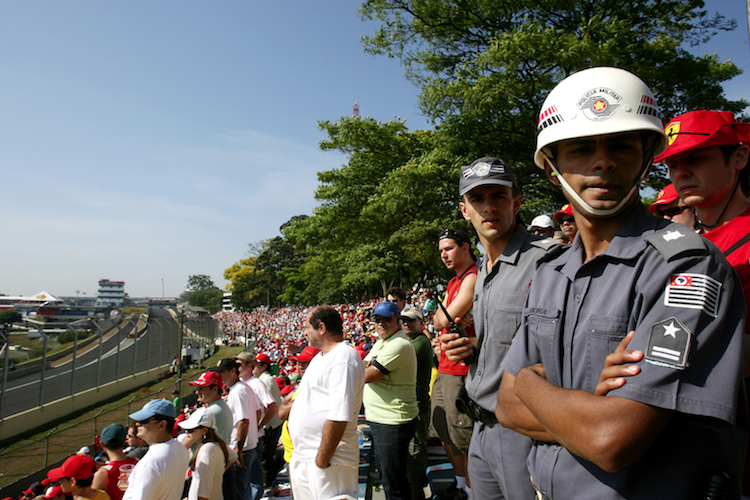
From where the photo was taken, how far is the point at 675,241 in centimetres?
113

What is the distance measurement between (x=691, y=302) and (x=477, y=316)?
4.76 ft

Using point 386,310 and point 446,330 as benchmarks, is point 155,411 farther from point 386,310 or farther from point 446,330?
point 446,330

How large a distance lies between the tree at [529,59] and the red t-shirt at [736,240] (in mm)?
8814

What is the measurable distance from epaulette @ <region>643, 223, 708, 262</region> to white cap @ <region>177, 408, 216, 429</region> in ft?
14.0

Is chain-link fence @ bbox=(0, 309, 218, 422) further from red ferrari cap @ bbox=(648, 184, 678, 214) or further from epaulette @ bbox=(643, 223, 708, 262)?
epaulette @ bbox=(643, 223, 708, 262)

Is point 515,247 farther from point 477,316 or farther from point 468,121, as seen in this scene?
point 468,121

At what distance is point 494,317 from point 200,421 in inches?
132

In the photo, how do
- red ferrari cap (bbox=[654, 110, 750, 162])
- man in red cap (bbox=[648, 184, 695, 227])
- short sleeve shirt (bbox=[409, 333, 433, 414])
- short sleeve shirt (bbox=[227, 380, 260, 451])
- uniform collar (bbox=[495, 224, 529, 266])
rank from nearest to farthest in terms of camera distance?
red ferrari cap (bbox=[654, 110, 750, 162]) < uniform collar (bbox=[495, 224, 529, 266]) < man in red cap (bbox=[648, 184, 695, 227]) < short sleeve shirt (bbox=[227, 380, 260, 451]) < short sleeve shirt (bbox=[409, 333, 433, 414])

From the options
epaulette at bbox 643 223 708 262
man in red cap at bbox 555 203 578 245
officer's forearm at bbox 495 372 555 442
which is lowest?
officer's forearm at bbox 495 372 555 442

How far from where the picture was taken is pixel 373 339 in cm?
1252

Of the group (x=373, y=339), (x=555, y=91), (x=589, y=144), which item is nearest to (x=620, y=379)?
(x=589, y=144)

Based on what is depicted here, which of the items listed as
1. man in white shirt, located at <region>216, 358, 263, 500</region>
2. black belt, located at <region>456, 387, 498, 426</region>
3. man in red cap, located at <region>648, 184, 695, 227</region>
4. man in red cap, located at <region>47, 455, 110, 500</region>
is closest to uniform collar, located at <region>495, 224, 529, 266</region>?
black belt, located at <region>456, 387, 498, 426</region>

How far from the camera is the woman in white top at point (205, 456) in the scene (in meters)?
4.10

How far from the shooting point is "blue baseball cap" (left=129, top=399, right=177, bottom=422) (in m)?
3.91
